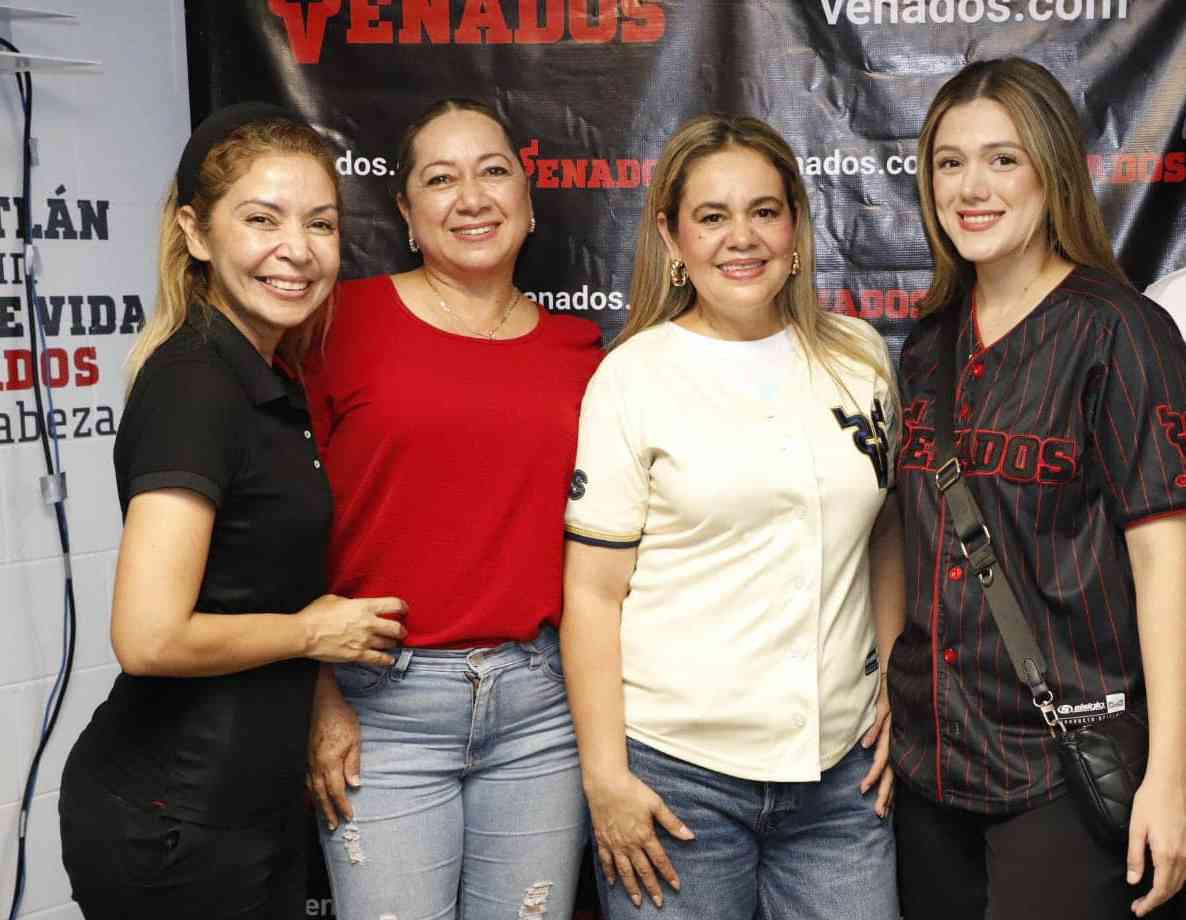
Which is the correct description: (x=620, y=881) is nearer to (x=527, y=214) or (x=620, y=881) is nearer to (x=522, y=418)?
(x=522, y=418)

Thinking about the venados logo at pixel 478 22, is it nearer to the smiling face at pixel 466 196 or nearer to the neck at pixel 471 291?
the smiling face at pixel 466 196

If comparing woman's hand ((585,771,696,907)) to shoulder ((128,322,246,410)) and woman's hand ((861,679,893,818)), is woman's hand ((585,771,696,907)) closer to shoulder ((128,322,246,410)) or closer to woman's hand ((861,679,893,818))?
woman's hand ((861,679,893,818))

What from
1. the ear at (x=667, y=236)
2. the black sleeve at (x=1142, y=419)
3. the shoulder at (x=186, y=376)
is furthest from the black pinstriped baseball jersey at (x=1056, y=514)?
the shoulder at (x=186, y=376)

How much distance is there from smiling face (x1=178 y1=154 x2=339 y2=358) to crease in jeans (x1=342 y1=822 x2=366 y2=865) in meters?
0.80

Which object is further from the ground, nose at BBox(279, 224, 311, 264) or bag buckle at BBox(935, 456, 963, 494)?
nose at BBox(279, 224, 311, 264)

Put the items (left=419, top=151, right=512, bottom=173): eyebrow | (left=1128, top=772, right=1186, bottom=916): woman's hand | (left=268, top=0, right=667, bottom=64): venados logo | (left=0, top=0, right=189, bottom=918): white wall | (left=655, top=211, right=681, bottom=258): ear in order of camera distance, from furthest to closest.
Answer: (left=268, top=0, right=667, bottom=64): venados logo → (left=0, top=0, right=189, bottom=918): white wall → (left=419, top=151, right=512, bottom=173): eyebrow → (left=655, top=211, right=681, bottom=258): ear → (left=1128, top=772, right=1186, bottom=916): woman's hand

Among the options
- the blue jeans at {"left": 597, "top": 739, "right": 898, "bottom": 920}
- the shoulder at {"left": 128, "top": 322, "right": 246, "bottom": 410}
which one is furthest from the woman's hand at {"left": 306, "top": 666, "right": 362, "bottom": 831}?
the shoulder at {"left": 128, "top": 322, "right": 246, "bottom": 410}

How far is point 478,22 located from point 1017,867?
6.36ft

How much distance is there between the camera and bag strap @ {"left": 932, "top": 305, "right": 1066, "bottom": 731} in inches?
66.6

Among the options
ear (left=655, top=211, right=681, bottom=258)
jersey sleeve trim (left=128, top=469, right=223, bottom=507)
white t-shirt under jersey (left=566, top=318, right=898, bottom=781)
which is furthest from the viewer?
ear (left=655, top=211, right=681, bottom=258)

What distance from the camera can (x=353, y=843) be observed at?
199cm

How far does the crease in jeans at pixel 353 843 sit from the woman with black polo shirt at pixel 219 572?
0.15 metres

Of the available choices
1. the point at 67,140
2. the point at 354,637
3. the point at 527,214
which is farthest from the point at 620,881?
the point at 67,140

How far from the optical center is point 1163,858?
1635 mm
